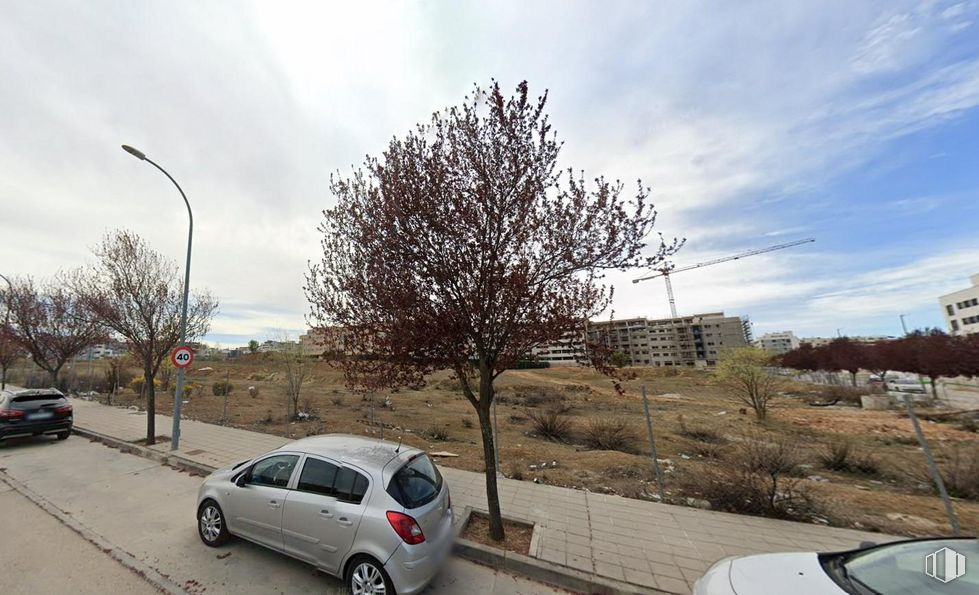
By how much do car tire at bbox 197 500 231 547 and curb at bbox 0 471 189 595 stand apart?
0.62 m

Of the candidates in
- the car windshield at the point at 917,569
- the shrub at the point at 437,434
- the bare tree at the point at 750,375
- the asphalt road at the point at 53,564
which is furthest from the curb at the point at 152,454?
the bare tree at the point at 750,375

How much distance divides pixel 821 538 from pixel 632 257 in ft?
16.7

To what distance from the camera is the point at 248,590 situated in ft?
13.2

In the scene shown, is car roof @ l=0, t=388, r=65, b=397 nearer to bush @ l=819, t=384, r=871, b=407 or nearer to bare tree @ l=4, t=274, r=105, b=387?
bare tree @ l=4, t=274, r=105, b=387

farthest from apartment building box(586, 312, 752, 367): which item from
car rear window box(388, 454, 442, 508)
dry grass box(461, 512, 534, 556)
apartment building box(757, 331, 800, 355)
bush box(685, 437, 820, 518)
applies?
car rear window box(388, 454, 442, 508)

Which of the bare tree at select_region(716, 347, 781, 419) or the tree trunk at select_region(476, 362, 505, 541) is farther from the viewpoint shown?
the bare tree at select_region(716, 347, 781, 419)

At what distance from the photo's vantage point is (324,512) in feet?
13.3

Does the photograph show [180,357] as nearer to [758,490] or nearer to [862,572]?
[862,572]

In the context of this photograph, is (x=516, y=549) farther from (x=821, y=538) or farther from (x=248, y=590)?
(x=821, y=538)

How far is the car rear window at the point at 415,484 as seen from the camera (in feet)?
12.9

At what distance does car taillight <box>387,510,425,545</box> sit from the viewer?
3.67m

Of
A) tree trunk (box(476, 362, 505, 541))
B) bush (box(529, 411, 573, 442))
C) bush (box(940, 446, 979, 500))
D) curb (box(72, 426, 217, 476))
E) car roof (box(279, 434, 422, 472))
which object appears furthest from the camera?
bush (box(529, 411, 573, 442))

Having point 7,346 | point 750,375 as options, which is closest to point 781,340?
point 750,375

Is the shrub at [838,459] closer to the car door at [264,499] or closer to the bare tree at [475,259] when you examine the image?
the bare tree at [475,259]
